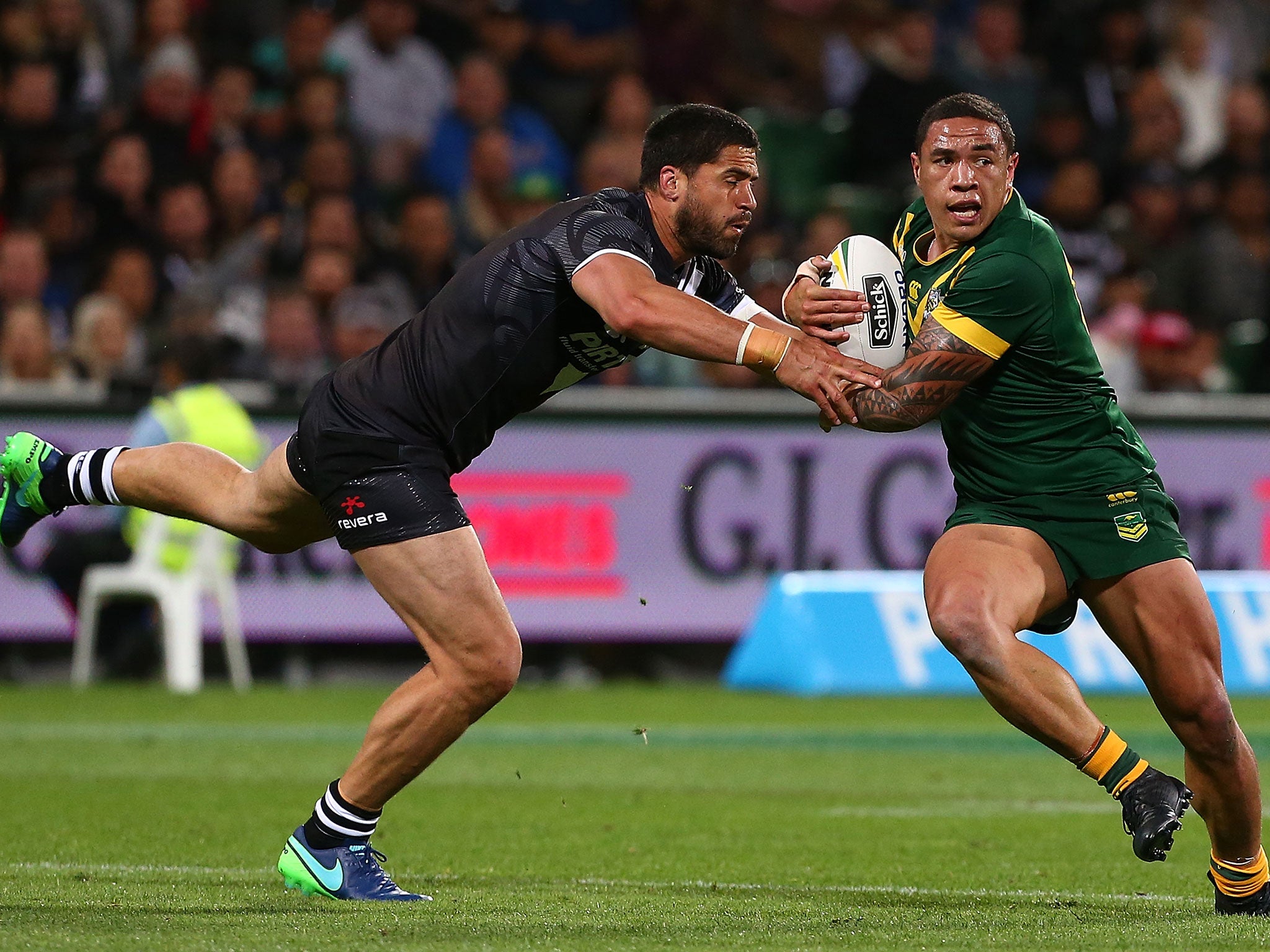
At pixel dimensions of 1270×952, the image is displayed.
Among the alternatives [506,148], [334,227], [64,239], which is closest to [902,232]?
[334,227]

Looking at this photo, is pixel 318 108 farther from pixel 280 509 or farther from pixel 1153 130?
pixel 280 509

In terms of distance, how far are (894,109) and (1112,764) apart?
12.0 meters

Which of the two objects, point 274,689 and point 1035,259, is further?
point 274,689

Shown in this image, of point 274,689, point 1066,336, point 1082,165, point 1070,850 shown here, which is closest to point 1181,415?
point 1082,165

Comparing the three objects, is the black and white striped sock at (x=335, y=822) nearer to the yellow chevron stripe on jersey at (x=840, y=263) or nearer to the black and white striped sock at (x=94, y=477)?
the black and white striped sock at (x=94, y=477)

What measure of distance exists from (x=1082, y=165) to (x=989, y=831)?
33.0ft

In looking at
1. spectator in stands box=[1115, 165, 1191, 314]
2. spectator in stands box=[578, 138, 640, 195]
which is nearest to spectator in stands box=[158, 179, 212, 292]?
spectator in stands box=[578, 138, 640, 195]

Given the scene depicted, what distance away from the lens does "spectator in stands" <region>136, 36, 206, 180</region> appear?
49.8 feet

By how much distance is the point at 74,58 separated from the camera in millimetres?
15703

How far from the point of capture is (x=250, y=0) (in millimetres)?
16906

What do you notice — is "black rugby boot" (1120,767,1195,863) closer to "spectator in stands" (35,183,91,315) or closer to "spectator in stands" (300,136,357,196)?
"spectator in stands" (300,136,357,196)

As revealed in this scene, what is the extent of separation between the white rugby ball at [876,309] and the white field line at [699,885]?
171cm

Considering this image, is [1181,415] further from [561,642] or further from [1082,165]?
[561,642]

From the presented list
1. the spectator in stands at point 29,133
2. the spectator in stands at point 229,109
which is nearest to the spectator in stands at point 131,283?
the spectator in stands at point 29,133
